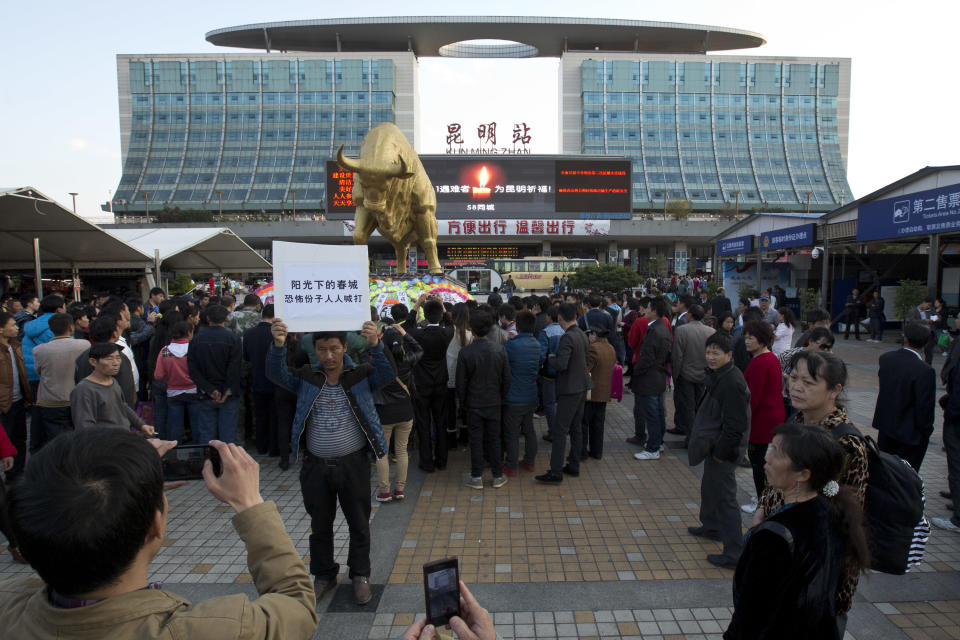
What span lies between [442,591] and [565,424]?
397 centimetres

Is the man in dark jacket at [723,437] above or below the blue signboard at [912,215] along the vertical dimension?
below

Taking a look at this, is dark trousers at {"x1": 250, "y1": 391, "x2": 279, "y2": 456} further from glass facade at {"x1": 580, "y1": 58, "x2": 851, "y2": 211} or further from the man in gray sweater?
glass facade at {"x1": 580, "y1": 58, "x2": 851, "y2": 211}

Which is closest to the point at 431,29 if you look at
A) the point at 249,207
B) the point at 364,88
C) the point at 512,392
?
the point at 364,88

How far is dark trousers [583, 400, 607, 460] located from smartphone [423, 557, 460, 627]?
4.59 meters

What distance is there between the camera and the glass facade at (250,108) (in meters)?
61.1

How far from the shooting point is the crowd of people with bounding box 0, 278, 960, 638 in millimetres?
1098

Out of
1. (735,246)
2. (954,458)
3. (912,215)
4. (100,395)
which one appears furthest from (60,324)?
(735,246)

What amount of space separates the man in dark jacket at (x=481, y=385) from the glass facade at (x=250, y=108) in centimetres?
6081

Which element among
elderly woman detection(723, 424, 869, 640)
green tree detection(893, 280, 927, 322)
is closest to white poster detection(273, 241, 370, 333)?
elderly woman detection(723, 424, 869, 640)

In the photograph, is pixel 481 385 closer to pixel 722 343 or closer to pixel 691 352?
pixel 722 343

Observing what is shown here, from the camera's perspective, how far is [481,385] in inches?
202

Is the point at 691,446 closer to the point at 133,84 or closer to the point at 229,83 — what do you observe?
the point at 229,83

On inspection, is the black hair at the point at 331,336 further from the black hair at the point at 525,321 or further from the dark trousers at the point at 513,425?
the black hair at the point at 525,321

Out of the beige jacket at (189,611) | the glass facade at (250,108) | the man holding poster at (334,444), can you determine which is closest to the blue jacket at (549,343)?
the man holding poster at (334,444)
